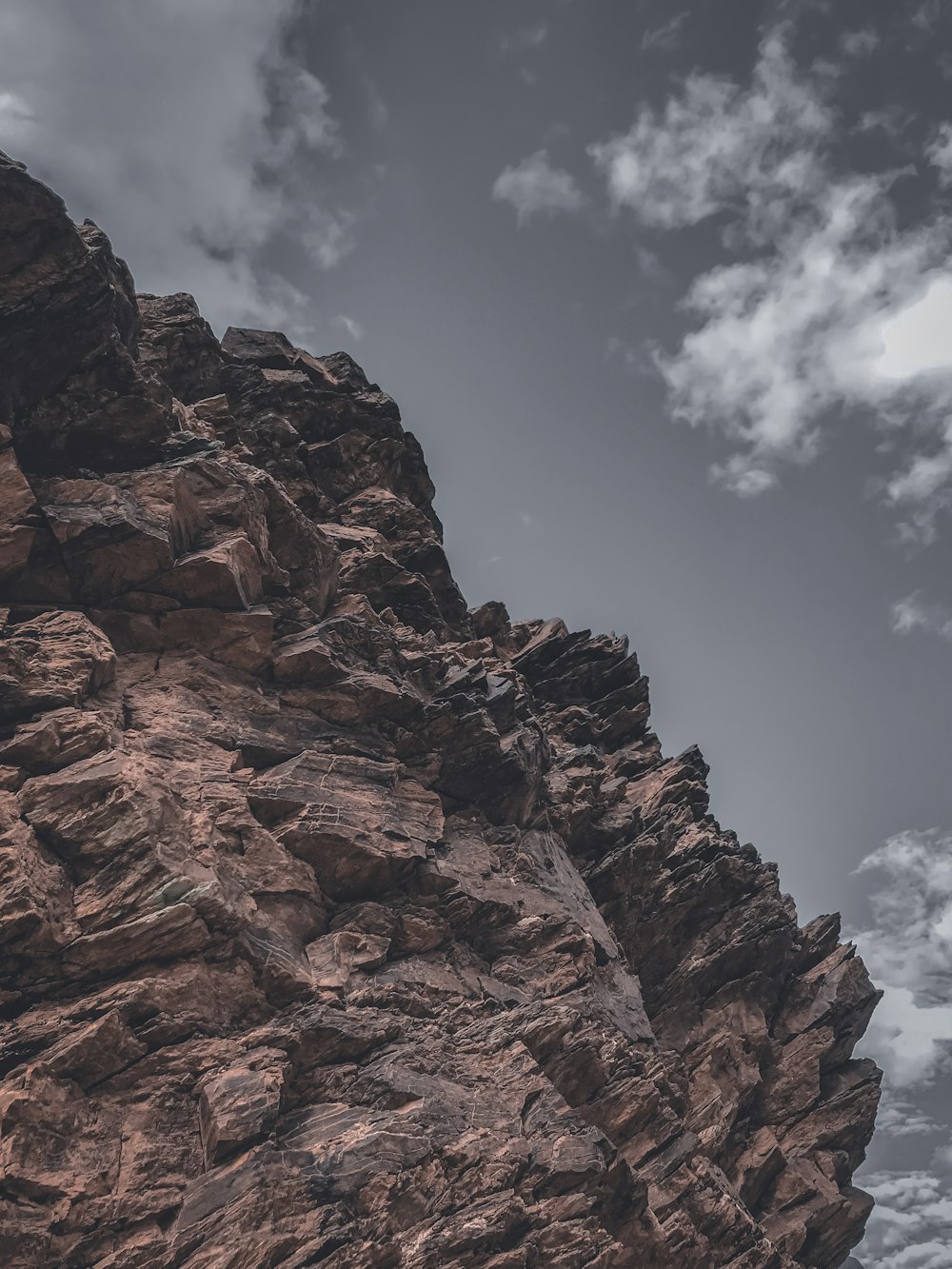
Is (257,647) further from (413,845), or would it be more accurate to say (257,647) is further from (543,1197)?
(543,1197)

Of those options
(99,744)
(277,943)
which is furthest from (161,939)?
(99,744)

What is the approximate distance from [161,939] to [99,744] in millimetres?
6717

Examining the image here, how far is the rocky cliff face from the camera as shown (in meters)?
21.0

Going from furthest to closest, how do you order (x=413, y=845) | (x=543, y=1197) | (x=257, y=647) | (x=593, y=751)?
(x=593, y=751) < (x=257, y=647) < (x=413, y=845) < (x=543, y=1197)

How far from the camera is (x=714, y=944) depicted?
50094 millimetres

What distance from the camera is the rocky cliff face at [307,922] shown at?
21000mm

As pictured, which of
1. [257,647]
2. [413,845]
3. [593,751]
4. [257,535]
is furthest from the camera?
[593,751]

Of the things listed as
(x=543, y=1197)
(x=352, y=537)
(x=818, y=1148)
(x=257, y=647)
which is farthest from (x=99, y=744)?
(x=818, y=1148)

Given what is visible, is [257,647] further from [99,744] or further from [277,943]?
[277,943]

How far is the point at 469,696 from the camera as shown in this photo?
40531 millimetres

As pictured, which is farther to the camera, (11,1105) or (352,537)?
(352,537)

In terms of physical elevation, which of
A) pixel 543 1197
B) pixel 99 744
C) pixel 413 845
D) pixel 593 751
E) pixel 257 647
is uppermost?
pixel 593 751

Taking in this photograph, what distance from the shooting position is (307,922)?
28281 millimetres

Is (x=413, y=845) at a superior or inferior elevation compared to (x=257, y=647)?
inferior
